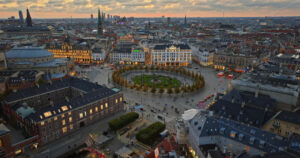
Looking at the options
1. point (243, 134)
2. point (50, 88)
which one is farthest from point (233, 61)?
point (50, 88)

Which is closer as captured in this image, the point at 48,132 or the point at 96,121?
the point at 48,132

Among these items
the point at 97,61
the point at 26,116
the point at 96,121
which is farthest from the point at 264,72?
the point at 97,61

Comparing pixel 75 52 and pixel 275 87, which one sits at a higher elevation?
pixel 75 52

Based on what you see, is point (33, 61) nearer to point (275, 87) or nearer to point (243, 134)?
point (243, 134)

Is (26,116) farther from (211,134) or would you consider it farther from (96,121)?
(211,134)

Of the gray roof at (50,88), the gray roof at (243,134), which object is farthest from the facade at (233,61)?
the gray roof at (50,88)

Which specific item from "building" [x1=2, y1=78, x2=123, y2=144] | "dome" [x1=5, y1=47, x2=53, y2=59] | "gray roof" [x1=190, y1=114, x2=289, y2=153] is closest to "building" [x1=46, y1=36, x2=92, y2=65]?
"dome" [x1=5, y1=47, x2=53, y2=59]
